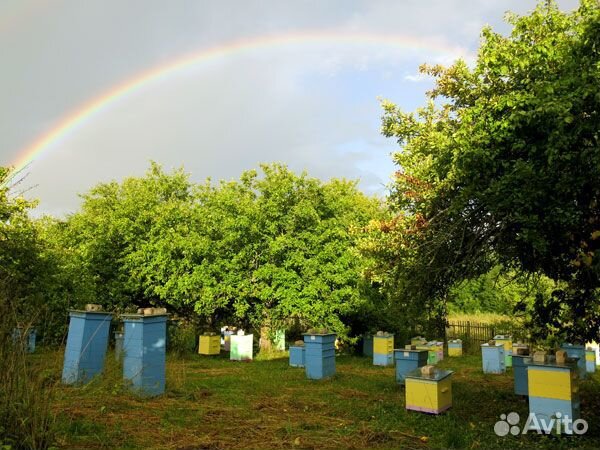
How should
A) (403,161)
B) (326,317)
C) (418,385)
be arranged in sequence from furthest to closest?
(326,317), (403,161), (418,385)

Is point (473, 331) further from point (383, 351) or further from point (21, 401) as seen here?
point (21, 401)

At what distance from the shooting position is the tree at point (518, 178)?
5156 mm

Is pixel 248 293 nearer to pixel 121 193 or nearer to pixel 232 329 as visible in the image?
pixel 232 329

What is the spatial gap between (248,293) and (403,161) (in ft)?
31.0

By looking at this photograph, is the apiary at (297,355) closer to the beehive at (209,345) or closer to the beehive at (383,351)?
the beehive at (383,351)

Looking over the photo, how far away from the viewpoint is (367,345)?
60.0 feet

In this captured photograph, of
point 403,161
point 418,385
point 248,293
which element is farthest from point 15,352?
point 248,293

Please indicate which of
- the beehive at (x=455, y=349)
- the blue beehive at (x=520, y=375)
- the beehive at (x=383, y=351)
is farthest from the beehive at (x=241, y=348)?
the blue beehive at (x=520, y=375)

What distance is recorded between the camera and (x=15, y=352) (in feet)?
16.2

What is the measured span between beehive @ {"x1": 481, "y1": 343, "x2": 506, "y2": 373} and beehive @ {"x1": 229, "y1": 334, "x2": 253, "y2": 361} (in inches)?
302

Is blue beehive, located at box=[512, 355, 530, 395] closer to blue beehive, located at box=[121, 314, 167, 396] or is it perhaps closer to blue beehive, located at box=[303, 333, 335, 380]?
blue beehive, located at box=[303, 333, 335, 380]

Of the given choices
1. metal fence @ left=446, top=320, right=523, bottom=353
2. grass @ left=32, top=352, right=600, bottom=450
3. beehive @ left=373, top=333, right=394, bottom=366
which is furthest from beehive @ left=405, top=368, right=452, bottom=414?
metal fence @ left=446, top=320, right=523, bottom=353

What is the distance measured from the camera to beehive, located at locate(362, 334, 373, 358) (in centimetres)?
1819

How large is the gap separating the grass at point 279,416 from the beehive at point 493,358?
1.80 m
